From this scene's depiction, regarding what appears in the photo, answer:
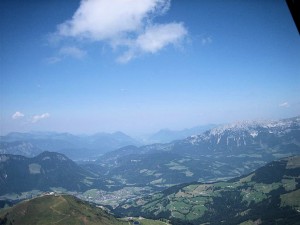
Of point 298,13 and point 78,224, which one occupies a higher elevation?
point 298,13

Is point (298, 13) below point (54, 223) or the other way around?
the other way around

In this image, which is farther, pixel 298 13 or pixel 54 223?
pixel 54 223

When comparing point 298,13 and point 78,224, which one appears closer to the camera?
point 298,13

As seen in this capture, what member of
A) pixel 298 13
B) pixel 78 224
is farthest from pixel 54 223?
pixel 298 13

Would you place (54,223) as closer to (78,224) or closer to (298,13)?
(78,224)
